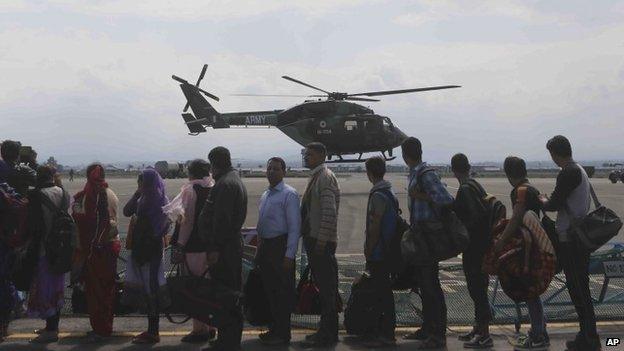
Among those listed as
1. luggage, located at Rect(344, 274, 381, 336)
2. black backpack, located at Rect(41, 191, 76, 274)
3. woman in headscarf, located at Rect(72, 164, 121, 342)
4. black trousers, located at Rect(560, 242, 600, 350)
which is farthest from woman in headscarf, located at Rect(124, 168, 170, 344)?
black trousers, located at Rect(560, 242, 600, 350)

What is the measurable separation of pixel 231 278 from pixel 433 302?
1974mm

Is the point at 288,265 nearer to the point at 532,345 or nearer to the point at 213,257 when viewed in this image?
the point at 213,257

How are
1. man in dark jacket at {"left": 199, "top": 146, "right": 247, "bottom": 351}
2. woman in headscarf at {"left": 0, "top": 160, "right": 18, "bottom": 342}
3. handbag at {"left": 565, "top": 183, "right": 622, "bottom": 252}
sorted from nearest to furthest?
handbag at {"left": 565, "top": 183, "right": 622, "bottom": 252}
man in dark jacket at {"left": 199, "top": 146, "right": 247, "bottom": 351}
woman in headscarf at {"left": 0, "top": 160, "right": 18, "bottom": 342}

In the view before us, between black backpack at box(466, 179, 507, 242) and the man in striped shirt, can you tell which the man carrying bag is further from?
the man in striped shirt

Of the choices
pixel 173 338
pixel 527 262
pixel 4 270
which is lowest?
pixel 173 338

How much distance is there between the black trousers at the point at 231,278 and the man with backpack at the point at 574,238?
116 inches

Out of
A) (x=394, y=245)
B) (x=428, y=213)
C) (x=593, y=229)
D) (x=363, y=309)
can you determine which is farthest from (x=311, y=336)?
(x=593, y=229)

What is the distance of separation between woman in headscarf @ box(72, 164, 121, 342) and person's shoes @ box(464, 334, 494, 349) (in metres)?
3.56

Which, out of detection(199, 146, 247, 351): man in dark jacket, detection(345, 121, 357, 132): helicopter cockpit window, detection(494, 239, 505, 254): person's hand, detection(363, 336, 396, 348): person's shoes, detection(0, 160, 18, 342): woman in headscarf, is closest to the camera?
detection(199, 146, 247, 351): man in dark jacket

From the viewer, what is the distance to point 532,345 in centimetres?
563

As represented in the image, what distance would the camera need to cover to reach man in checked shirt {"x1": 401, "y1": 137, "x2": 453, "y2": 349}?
227 inches

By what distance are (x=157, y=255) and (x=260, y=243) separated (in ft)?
3.33

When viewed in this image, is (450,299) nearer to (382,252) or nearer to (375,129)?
(382,252)

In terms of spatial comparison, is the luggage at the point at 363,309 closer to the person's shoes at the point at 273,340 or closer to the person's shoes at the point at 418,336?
the person's shoes at the point at 418,336
